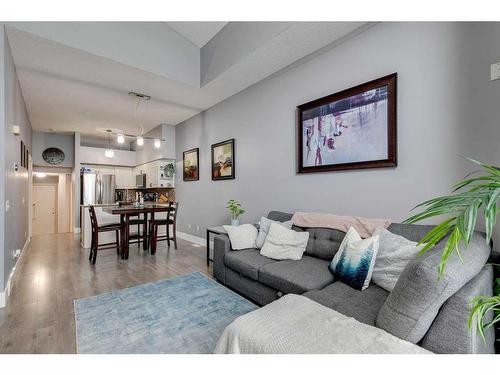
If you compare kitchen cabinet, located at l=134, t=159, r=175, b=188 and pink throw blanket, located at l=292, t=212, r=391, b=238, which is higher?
kitchen cabinet, located at l=134, t=159, r=175, b=188

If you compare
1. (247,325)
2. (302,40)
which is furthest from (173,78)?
(247,325)

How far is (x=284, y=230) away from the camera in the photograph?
2.71m

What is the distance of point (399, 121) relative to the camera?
2279mm

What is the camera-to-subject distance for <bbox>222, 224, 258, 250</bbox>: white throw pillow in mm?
2934

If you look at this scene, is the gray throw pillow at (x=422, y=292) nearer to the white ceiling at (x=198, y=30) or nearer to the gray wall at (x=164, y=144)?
the white ceiling at (x=198, y=30)

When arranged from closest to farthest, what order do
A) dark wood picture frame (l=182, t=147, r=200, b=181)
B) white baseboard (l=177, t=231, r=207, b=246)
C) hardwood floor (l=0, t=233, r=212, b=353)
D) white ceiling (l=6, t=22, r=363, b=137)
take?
hardwood floor (l=0, t=233, r=212, b=353) → white ceiling (l=6, t=22, r=363, b=137) → white baseboard (l=177, t=231, r=207, b=246) → dark wood picture frame (l=182, t=147, r=200, b=181)

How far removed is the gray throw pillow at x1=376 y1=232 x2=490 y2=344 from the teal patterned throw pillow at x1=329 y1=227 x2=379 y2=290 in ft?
2.01

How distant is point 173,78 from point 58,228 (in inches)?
285

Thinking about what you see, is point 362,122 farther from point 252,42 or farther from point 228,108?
point 228,108

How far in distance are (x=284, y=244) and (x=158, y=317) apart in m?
1.40

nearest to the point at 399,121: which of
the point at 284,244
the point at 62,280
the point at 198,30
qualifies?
the point at 284,244

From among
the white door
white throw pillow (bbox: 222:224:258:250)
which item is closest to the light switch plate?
white throw pillow (bbox: 222:224:258:250)

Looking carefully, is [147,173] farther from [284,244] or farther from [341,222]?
[341,222]

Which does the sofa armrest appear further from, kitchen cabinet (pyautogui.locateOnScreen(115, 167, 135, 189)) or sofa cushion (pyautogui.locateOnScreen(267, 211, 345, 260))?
kitchen cabinet (pyautogui.locateOnScreen(115, 167, 135, 189))
